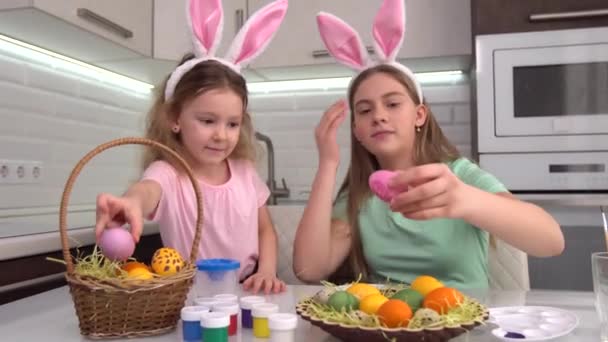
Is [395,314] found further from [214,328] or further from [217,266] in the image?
[217,266]

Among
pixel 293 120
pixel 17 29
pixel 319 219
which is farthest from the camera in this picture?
pixel 293 120

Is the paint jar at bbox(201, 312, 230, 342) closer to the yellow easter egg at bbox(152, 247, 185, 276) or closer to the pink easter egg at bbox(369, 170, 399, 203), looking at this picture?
the yellow easter egg at bbox(152, 247, 185, 276)

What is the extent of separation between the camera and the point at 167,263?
0.83 metres

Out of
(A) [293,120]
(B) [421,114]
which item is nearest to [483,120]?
(B) [421,114]

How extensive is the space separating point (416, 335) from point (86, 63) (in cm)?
216

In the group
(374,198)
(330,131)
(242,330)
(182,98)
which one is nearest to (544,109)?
(374,198)

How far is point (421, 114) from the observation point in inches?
56.1

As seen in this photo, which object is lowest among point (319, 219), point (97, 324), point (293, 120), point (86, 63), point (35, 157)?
point (97, 324)

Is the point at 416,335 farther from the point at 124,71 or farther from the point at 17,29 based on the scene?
the point at 124,71

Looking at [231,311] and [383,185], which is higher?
[383,185]

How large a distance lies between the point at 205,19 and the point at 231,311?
78 centimetres

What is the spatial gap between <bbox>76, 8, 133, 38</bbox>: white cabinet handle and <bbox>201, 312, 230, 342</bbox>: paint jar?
1.45 m

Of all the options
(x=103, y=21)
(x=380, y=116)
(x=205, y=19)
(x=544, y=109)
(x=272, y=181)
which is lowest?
(x=272, y=181)

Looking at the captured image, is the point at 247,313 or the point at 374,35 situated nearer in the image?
the point at 247,313
